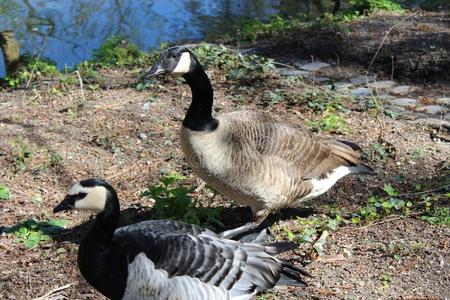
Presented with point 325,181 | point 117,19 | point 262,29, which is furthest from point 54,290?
point 117,19

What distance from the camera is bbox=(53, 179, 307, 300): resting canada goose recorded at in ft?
12.1

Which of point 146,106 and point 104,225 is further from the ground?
point 104,225

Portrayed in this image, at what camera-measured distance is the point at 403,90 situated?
7133 mm

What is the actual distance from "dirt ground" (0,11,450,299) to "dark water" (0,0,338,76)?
358 cm

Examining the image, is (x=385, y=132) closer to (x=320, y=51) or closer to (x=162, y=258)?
(x=320, y=51)

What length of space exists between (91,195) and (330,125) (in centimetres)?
293

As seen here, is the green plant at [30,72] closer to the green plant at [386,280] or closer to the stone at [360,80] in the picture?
the stone at [360,80]

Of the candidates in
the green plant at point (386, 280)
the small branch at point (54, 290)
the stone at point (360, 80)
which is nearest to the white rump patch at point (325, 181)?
the green plant at point (386, 280)

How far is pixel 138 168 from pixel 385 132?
7.09ft

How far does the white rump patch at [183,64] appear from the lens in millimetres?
4586

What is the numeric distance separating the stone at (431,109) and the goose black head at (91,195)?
3939 mm

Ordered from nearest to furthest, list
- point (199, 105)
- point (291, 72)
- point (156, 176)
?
point (199, 105) < point (156, 176) < point (291, 72)

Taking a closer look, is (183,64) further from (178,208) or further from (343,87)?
(343,87)

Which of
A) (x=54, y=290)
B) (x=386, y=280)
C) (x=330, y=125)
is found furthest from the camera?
(x=330, y=125)
